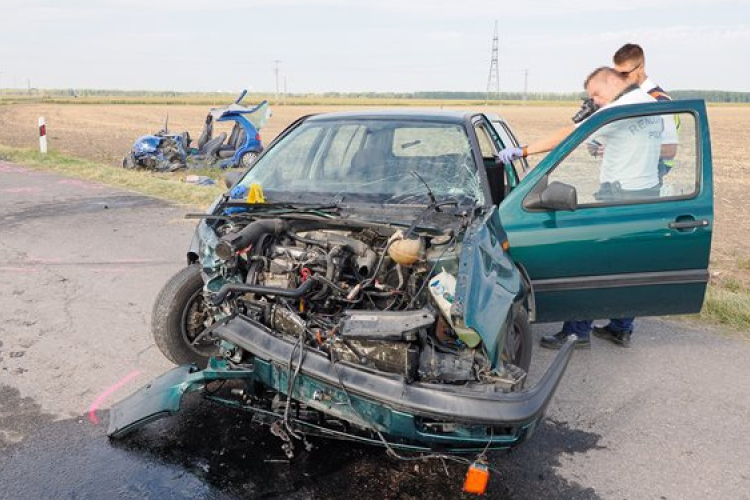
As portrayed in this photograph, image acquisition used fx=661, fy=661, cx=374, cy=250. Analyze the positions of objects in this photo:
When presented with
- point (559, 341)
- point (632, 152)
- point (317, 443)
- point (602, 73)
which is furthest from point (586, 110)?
point (317, 443)

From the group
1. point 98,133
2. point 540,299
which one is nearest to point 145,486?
point 540,299

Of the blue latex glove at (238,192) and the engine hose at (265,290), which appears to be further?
the blue latex glove at (238,192)

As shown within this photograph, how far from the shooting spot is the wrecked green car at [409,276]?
2834 mm

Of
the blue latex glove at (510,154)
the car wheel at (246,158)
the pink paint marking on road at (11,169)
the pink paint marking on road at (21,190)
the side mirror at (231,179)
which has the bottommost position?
the pink paint marking on road at (21,190)

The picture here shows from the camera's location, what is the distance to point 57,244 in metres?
7.37

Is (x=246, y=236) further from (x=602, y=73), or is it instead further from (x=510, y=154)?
(x=602, y=73)

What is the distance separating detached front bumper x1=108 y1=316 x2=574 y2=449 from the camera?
2.66 m

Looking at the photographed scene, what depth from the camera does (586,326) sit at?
4762 mm

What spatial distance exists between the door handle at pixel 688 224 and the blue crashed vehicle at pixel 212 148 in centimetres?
1166

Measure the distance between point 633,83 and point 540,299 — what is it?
1771mm

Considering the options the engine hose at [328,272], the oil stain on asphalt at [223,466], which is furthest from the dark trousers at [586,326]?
A: the engine hose at [328,272]

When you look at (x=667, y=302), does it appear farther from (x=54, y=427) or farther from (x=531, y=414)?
(x=54, y=427)

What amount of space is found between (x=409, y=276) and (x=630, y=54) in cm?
264

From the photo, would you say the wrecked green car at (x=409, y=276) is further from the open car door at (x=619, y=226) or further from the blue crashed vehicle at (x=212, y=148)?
the blue crashed vehicle at (x=212, y=148)
